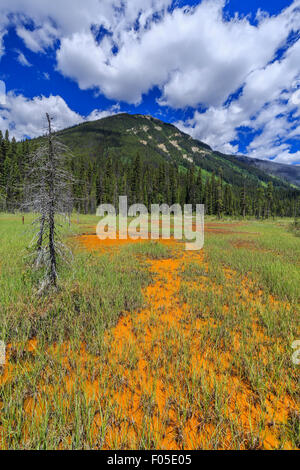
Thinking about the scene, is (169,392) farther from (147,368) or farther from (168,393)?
(147,368)

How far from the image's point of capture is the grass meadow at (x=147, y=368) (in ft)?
6.72

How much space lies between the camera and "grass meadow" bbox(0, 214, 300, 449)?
6.72 ft

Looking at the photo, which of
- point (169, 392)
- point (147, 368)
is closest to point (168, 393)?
point (169, 392)

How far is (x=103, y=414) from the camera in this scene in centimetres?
226

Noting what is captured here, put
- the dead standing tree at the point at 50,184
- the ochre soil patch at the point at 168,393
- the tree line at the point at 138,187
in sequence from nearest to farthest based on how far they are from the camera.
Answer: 1. the ochre soil patch at the point at 168,393
2. the dead standing tree at the point at 50,184
3. the tree line at the point at 138,187

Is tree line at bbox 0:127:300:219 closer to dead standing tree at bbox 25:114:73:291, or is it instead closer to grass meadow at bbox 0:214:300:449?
dead standing tree at bbox 25:114:73:291

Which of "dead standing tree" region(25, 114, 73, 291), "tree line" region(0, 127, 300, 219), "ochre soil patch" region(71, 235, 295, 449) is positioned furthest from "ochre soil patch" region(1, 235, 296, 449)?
"tree line" region(0, 127, 300, 219)

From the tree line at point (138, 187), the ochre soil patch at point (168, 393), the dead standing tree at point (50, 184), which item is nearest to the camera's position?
the ochre soil patch at point (168, 393)

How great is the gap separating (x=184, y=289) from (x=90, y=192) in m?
61.9

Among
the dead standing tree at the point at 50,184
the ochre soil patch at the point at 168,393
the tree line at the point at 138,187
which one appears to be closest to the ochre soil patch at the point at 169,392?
the ochre soil patch at the point at 168,393

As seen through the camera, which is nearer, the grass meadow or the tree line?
the grass meadow

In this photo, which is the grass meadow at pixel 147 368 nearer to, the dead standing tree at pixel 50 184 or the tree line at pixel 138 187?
the dead standing tree at pixel 50 184
